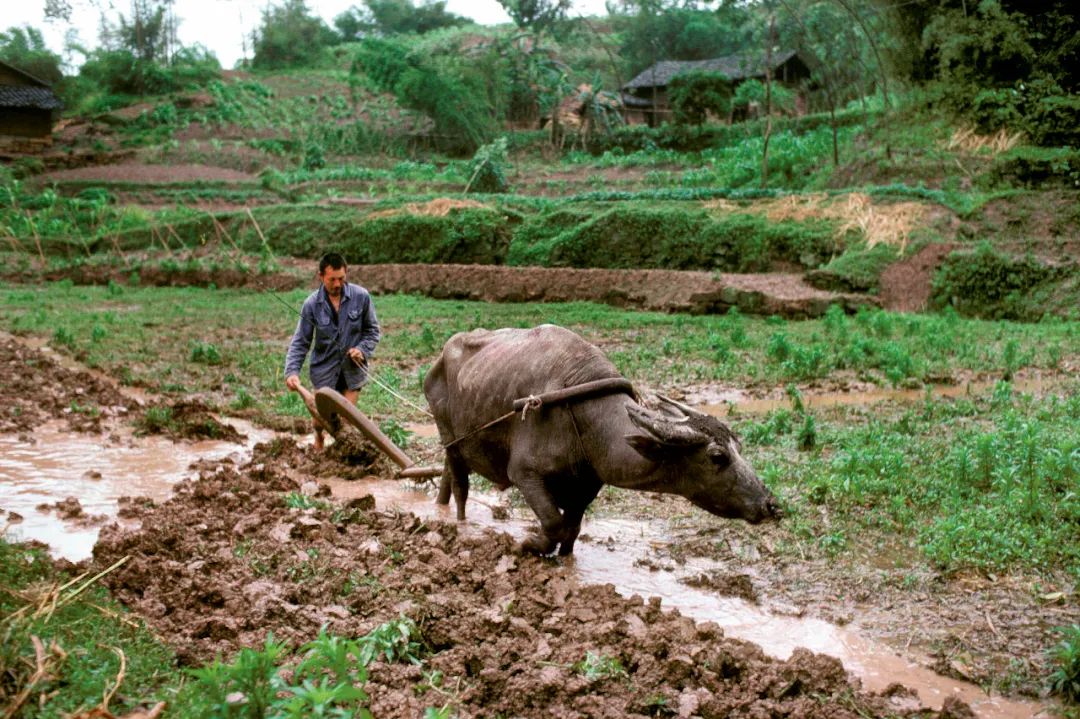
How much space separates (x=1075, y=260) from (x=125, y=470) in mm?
15132

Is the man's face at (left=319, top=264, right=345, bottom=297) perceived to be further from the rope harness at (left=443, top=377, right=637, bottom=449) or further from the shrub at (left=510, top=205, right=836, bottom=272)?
the shrub at (left=510, top=205, right=836, bottom=272)

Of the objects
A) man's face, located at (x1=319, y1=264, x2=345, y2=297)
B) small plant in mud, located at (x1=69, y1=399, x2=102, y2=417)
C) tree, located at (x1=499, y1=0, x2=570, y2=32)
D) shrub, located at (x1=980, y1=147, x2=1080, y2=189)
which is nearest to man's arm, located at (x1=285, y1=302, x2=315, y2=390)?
man's face, located at (x1=319, y1=264, x2=345, y2=297)

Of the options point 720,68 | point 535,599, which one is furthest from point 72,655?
point 720,68

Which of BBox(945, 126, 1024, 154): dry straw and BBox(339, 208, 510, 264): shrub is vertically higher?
BBox(945, 126, 1024, 154): dry straw

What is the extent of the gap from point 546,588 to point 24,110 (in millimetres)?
39966

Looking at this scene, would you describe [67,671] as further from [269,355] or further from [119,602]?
[269,355]

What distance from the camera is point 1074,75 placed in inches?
898

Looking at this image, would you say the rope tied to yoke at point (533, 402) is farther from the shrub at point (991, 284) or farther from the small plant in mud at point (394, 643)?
the shrub at point (991, 284)

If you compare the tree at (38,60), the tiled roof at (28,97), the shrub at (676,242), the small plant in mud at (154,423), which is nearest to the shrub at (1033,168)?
the shrub at (676,242)

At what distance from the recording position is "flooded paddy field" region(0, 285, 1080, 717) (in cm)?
383

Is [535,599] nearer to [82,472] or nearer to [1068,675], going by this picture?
[1068,675]

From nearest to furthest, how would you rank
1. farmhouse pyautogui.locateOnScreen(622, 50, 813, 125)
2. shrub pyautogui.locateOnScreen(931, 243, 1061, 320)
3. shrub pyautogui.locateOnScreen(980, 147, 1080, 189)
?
shrub pyautogui.locateOnScreen(931, 243, 1061, 320), shrub pyautogui.locateOnScreen(980, 147, 1080, 189), farmhouse pyautogui.locateOnScreen(622, 50, 813, 125)

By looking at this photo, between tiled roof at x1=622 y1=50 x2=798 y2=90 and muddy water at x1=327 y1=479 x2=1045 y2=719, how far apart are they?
3562 centimetres

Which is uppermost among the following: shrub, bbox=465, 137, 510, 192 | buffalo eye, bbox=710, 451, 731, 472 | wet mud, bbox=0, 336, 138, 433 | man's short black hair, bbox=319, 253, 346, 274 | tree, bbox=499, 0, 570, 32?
tree, bbox=499, 0, 570, 32
